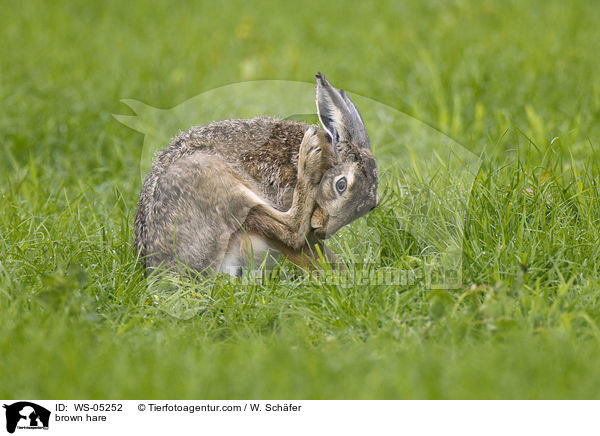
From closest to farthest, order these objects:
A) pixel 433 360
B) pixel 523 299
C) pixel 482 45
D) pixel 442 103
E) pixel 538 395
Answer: pixel 538 395, pixel 433 360, pixel 523 299, pixel 442 103, pixel 482 45

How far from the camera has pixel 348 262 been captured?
4234mm

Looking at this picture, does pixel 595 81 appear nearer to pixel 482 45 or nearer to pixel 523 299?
pixel 482 45

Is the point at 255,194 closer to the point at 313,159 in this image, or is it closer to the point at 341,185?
the point at 313,159

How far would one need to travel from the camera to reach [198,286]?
4.08 meters

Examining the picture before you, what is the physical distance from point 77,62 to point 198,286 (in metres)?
5.49

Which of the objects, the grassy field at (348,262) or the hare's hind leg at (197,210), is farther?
the hare's hind leg at (197,210)

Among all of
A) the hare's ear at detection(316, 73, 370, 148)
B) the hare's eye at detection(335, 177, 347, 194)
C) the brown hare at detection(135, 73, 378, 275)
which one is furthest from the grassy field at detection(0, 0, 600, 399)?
the hare's ear at detection(316, 73, 370, 148)

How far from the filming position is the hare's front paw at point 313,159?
3.99 meters

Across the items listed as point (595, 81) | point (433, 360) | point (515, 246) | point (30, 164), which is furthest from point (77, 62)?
point (433, 360)

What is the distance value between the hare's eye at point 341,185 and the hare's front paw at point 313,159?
107mm
